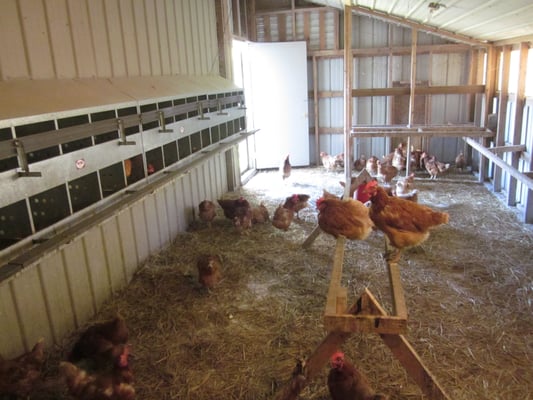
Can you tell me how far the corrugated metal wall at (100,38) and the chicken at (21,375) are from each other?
5.33 feet

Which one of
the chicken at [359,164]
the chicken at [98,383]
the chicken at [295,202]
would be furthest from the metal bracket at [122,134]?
the chicken at [359,164]

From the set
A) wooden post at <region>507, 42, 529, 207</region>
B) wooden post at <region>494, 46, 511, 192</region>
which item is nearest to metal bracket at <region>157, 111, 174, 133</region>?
wooden post at <region>507, 42, 529, 207</region>

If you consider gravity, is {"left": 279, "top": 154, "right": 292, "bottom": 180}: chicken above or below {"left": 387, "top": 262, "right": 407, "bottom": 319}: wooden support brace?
below

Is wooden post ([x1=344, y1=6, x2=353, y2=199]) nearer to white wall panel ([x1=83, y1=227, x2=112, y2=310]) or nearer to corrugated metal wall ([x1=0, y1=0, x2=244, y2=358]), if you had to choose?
corrugated metal wall ([x1=0, y1=0, x2=244, y2=358])

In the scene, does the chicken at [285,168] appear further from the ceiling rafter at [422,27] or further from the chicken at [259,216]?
the ceiling rafter at [422,27]

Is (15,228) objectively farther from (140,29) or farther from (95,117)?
(140,29)

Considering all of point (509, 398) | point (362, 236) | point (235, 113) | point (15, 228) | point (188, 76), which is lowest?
point (509, 398)

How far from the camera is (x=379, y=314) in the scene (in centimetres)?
215

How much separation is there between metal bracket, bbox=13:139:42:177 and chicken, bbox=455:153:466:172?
7.38 meters

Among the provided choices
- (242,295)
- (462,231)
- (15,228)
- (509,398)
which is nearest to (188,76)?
(242,295)

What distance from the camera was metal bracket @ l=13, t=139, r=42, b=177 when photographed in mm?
2143

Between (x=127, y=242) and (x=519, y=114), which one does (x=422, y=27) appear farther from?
(x=127, y=242)

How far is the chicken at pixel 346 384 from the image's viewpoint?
219 cm

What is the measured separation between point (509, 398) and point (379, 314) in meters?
1.00
